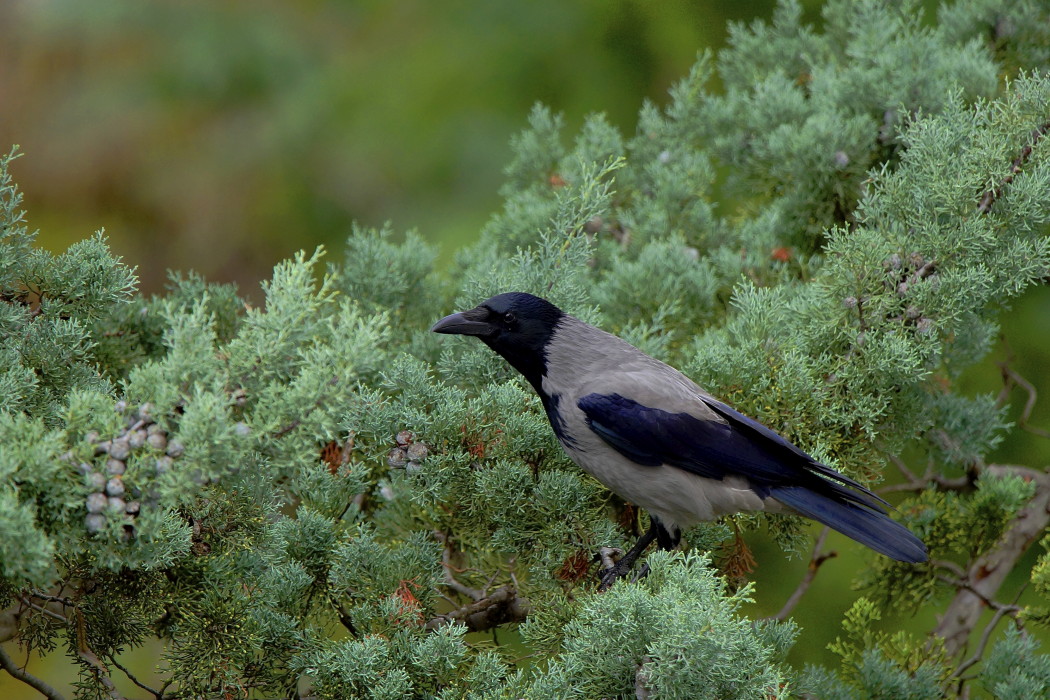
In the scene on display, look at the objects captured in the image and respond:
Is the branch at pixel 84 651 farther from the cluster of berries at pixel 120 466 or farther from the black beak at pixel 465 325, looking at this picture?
the black beak at pixel 465 325

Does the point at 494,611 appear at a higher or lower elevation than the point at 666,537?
lower

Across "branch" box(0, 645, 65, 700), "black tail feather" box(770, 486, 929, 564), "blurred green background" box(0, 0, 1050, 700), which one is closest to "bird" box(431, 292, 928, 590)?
"black tail feather" box(770, 486, 929, 564)

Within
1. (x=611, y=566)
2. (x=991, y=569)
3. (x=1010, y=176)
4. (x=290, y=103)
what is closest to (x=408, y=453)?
(x=611, y=566)

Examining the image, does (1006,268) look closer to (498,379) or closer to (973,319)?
(973,319)

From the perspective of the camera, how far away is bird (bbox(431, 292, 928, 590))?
8.12ft

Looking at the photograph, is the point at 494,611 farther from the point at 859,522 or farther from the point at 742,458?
the point at 859,522

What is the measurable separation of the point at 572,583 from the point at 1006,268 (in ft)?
4.44

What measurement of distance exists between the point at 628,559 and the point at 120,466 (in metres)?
1.38

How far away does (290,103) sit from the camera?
585 cm

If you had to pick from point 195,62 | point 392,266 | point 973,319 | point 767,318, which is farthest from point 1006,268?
point 195,62

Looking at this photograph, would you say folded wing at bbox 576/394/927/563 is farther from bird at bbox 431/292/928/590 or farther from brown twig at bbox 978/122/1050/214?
brown twig at bbox 978/122/1050/214

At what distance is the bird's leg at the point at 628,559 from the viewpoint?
92.9 inches

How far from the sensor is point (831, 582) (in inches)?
178

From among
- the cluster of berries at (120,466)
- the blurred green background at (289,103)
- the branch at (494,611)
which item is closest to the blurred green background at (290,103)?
the blurred green background at (289,103)
